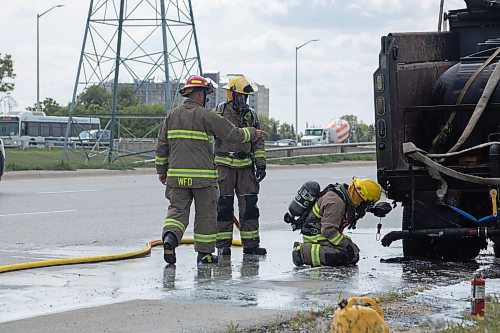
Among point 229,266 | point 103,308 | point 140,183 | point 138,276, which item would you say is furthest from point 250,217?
point 140,183

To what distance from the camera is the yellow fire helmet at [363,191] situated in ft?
32.5

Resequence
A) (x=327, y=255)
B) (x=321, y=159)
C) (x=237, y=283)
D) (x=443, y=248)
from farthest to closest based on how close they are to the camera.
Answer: (x=321, y=159), (x=443, y=248), (x=327, y=255), (x=237, y=283)

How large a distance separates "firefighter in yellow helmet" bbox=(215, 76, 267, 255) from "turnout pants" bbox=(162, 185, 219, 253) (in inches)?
27.7

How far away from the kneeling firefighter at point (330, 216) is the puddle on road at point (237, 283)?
0.17 m

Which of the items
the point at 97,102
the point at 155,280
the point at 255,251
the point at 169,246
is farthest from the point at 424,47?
the point at 97,102

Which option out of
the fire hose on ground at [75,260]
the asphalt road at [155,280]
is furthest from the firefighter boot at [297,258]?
the fire hose on ground at [75,260]

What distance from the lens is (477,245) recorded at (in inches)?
420

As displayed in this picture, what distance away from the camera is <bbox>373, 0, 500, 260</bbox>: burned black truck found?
31.7 ft

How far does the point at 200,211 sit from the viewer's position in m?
10.2

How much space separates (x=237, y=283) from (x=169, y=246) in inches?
58.2

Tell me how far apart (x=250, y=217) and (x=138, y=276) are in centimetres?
193

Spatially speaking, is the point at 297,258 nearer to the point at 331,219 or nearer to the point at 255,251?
the point at 331,219

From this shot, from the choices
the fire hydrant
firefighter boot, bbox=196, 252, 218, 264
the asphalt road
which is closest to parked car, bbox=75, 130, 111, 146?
the asphalt road

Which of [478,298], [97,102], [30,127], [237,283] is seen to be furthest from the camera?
[97,102]
